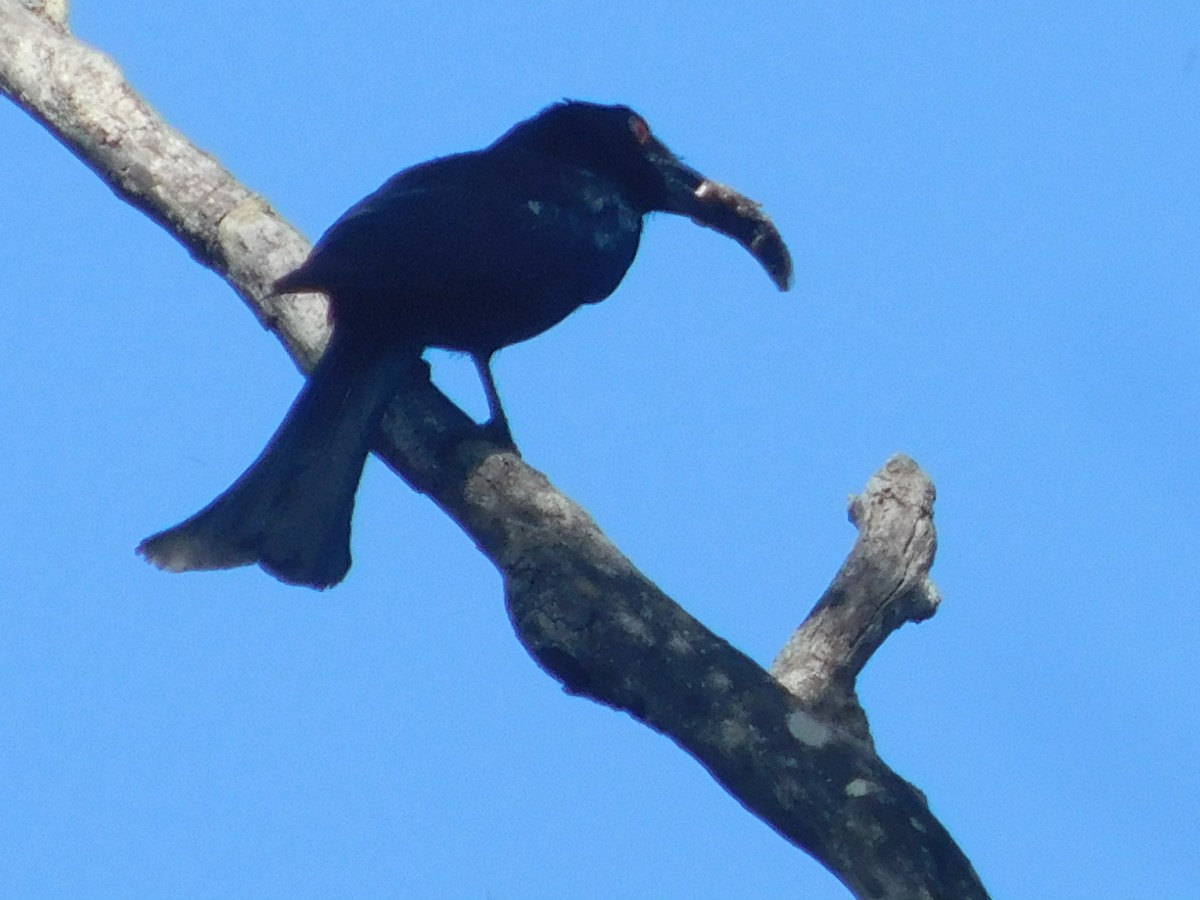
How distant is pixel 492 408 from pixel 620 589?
1.59 metres

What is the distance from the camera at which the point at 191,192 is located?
600 centimetres

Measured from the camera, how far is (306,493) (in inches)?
190

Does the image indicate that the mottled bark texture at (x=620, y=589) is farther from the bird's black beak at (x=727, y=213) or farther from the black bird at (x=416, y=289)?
the bird's black beak at (x=727, y=213)

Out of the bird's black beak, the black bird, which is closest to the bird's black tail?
the black bird

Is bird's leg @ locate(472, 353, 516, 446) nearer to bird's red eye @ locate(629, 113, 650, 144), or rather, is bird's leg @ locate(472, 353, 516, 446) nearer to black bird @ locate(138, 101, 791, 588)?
black bird @ locate(138, 101, 791, 588)

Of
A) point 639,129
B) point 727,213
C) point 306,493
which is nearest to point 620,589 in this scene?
point 306,493

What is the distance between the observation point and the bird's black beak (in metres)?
6.22

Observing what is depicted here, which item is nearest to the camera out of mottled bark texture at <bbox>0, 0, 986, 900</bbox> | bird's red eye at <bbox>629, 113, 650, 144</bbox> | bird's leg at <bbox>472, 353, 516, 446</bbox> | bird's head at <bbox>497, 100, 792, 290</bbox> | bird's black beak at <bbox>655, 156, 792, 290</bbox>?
mottled bark texture at <bbox>0, 0, 986, 900</bbox>

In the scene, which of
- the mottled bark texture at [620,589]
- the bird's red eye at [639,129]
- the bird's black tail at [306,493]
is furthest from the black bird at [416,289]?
the mottled bark texture at [620,589]

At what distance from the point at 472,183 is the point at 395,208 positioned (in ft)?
1.26

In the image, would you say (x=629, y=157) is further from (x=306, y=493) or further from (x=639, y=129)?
(x=306, y=493)

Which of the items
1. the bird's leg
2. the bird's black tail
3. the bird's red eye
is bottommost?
the bird's black tail

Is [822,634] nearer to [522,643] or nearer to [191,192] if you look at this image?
[522,643]

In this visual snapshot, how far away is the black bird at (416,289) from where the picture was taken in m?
4.77
